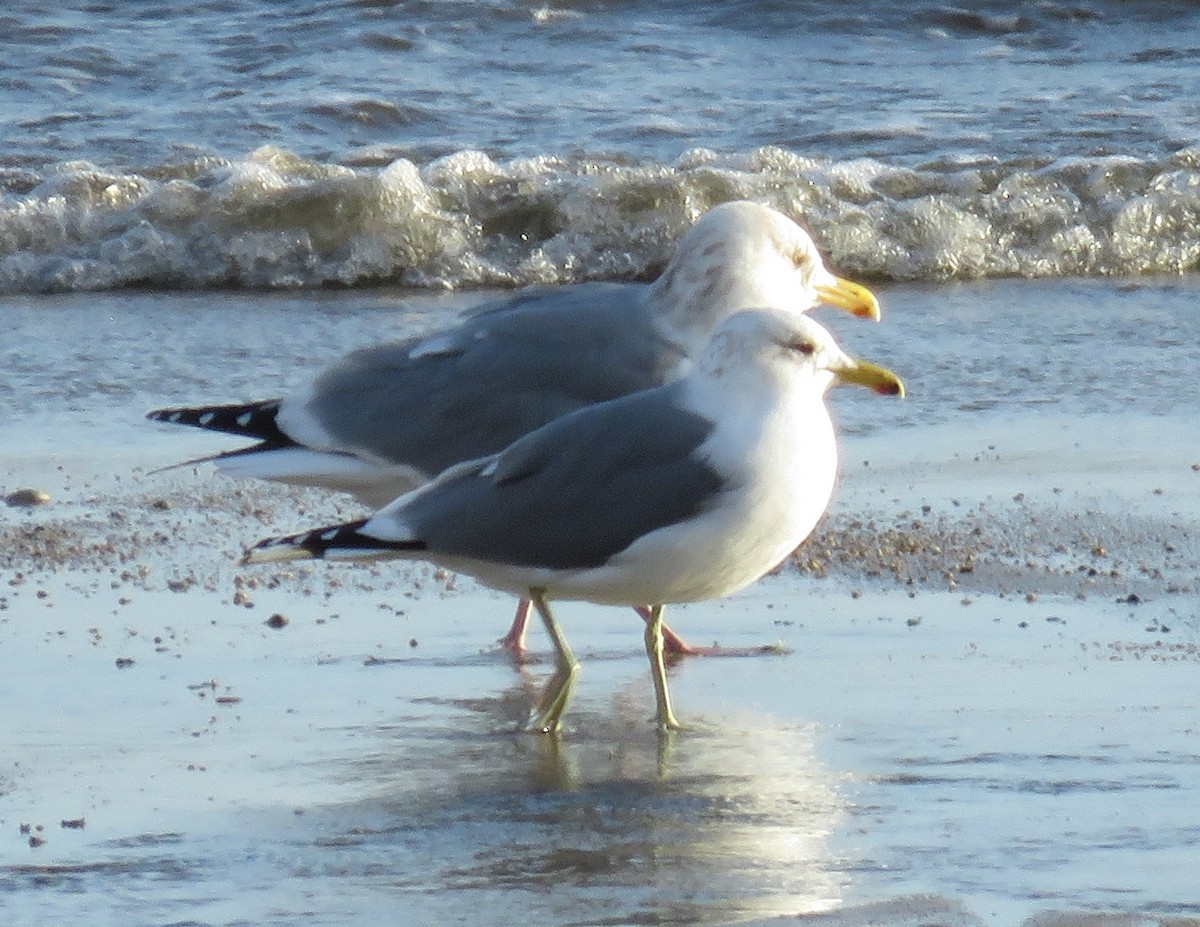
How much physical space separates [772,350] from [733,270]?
929 millimetres

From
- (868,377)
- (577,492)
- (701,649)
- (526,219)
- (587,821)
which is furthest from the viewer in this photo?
(526,219)

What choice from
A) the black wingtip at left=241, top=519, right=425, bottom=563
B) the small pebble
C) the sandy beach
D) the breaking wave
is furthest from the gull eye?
the breaking wave

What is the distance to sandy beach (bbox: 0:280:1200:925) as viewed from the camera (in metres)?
3.03

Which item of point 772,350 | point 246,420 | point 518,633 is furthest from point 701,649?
point 246,420

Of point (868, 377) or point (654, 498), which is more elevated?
point (868, 377)

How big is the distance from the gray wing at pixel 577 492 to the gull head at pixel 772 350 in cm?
11

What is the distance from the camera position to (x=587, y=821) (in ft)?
11.0

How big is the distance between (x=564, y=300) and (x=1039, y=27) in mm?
7929

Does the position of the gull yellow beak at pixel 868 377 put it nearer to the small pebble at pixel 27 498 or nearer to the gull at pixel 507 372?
the gull at pixel 507 372

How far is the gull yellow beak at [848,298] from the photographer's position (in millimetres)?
4926

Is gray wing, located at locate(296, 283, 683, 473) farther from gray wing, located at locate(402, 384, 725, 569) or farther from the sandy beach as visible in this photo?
gray wing, located at locate(402, 384, 725, 569)

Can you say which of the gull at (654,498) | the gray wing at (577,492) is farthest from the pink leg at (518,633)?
the gray wing at (577,492)

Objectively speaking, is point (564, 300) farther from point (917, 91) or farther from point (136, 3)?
point (136, 3)

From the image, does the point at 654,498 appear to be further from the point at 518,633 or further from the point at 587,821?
the point at 518,633
